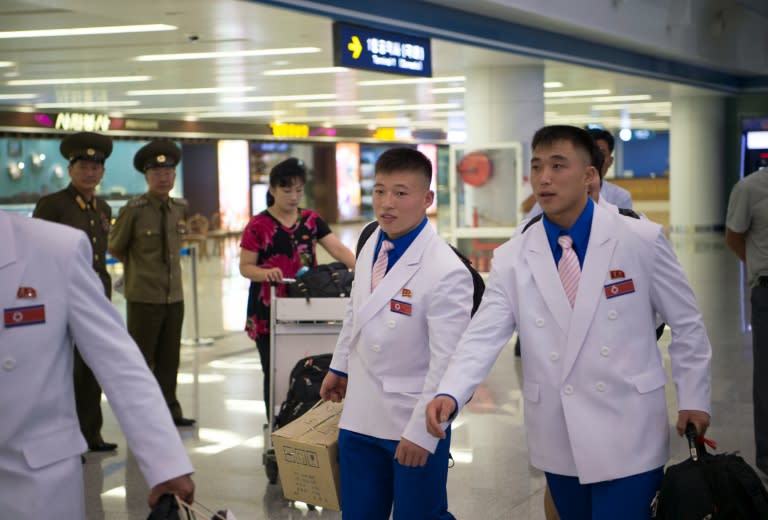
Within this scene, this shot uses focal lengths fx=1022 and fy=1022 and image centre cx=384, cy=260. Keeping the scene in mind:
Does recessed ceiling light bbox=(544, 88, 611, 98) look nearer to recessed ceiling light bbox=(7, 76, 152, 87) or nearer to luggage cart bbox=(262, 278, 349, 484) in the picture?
recessed ceiling light bbox=(7, 76, 152, 87)

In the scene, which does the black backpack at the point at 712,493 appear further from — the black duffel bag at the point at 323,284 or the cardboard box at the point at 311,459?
the black duffel bag at the point at 323,284

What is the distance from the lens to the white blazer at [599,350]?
3.01 meters

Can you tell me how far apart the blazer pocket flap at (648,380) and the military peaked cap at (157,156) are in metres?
4.69

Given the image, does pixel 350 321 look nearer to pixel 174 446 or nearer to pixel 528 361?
pixel 528 361

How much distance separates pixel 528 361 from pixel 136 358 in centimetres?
129

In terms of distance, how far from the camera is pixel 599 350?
9.91ft

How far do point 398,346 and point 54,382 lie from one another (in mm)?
1423

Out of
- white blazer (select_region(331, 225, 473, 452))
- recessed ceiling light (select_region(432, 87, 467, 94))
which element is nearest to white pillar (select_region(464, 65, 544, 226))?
recessed ceiling light (select_region(432, 87, 467, 94))

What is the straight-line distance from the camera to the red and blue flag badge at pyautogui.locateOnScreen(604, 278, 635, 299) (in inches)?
121

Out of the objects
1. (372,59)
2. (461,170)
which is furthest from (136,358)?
(461,170)

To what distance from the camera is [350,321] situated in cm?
379

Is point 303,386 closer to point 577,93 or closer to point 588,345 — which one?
point 588,345

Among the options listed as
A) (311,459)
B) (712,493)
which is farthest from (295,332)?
(712,493)

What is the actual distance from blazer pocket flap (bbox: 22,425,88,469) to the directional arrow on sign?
8.49 m
